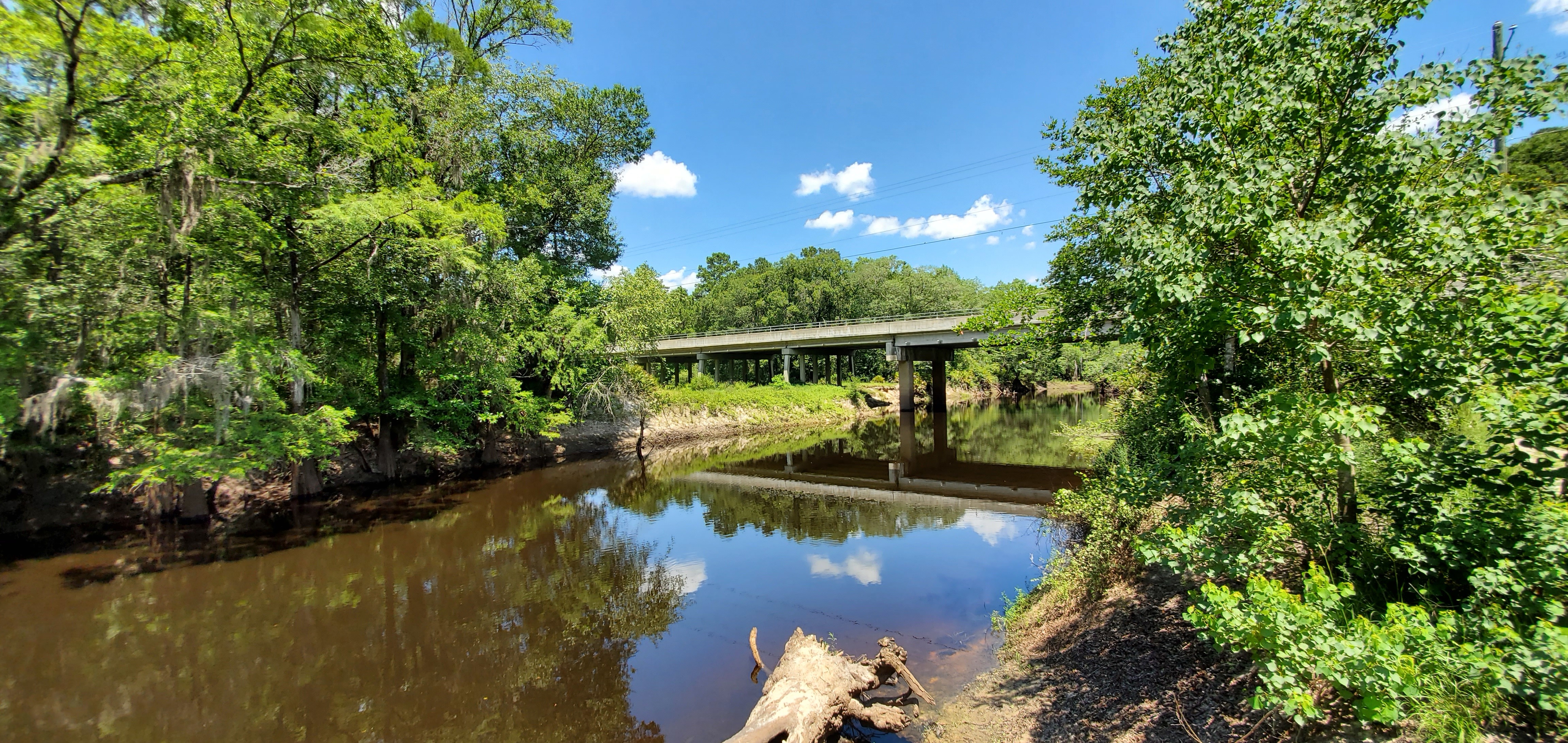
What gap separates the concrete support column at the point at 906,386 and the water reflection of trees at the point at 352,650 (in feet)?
105

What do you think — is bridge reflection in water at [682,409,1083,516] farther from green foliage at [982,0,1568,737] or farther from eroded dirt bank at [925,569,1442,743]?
green foliage at [982,0,1568,737]

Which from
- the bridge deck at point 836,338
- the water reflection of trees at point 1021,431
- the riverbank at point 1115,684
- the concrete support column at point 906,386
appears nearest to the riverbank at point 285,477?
the bridge deck at point 836,338

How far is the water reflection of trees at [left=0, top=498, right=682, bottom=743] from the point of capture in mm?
6527

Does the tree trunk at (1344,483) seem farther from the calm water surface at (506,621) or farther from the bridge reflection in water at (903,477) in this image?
the bridge reflection in water at (903,477)

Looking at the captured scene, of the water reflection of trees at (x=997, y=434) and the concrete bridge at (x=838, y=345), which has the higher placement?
the concrete bridge at (x=838, y=345)

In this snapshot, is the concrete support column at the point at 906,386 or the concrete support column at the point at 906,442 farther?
the concrete support column at the point at 906,386

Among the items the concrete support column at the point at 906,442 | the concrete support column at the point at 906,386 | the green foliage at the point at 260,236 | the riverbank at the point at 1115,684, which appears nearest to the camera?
the riverbank at the point at 1115,684

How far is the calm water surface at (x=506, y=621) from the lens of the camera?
666 cm

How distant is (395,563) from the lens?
1151 centimetres

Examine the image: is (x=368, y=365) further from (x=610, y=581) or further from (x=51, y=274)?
(x=610, y=581)

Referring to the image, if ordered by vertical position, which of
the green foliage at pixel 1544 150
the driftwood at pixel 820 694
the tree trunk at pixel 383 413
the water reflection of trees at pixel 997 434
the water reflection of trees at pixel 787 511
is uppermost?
the green foliage at pixel 1544 150

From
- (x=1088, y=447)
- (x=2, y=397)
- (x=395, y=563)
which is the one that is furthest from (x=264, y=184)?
(x=1088, y=447)

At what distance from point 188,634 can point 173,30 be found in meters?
11.4

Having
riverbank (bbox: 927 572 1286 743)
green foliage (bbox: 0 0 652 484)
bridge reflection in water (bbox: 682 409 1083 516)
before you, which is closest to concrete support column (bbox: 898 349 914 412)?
bridge reflection in water (bbox: 682 409 1083 516)
